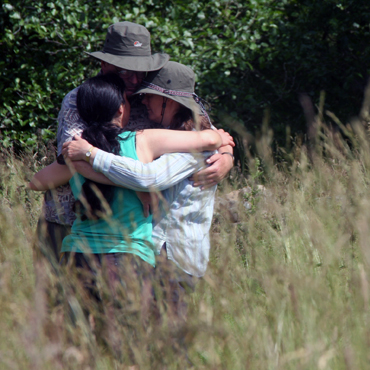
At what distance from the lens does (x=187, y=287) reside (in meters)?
1.90

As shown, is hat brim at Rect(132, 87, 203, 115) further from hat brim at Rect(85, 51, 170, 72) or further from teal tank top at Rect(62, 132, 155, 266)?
teal tank top at Rect(62, 132, 155, 266)

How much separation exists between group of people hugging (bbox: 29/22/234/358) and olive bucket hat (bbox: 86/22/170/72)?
185mm

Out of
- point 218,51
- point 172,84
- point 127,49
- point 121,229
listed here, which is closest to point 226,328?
point 121,229

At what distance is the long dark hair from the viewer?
6.56 feet

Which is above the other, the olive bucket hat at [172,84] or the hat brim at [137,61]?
the hat brim at [137,61]

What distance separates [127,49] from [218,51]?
361 cm

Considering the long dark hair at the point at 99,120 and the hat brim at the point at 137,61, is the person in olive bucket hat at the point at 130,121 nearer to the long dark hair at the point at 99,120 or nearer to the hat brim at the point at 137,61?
the hat brim at the point at 137,61

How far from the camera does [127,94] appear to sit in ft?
7.91

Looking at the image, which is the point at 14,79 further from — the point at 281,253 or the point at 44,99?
the point at 281,253

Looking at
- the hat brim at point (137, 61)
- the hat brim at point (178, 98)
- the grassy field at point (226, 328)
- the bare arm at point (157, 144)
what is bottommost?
the grassy field at point (226, 328)

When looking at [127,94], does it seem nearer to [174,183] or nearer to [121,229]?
[174,183]

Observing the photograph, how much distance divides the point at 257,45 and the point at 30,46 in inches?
116

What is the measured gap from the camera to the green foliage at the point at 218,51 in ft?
19.1

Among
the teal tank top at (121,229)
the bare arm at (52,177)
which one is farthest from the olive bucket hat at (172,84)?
the bare arm at (52,177)
